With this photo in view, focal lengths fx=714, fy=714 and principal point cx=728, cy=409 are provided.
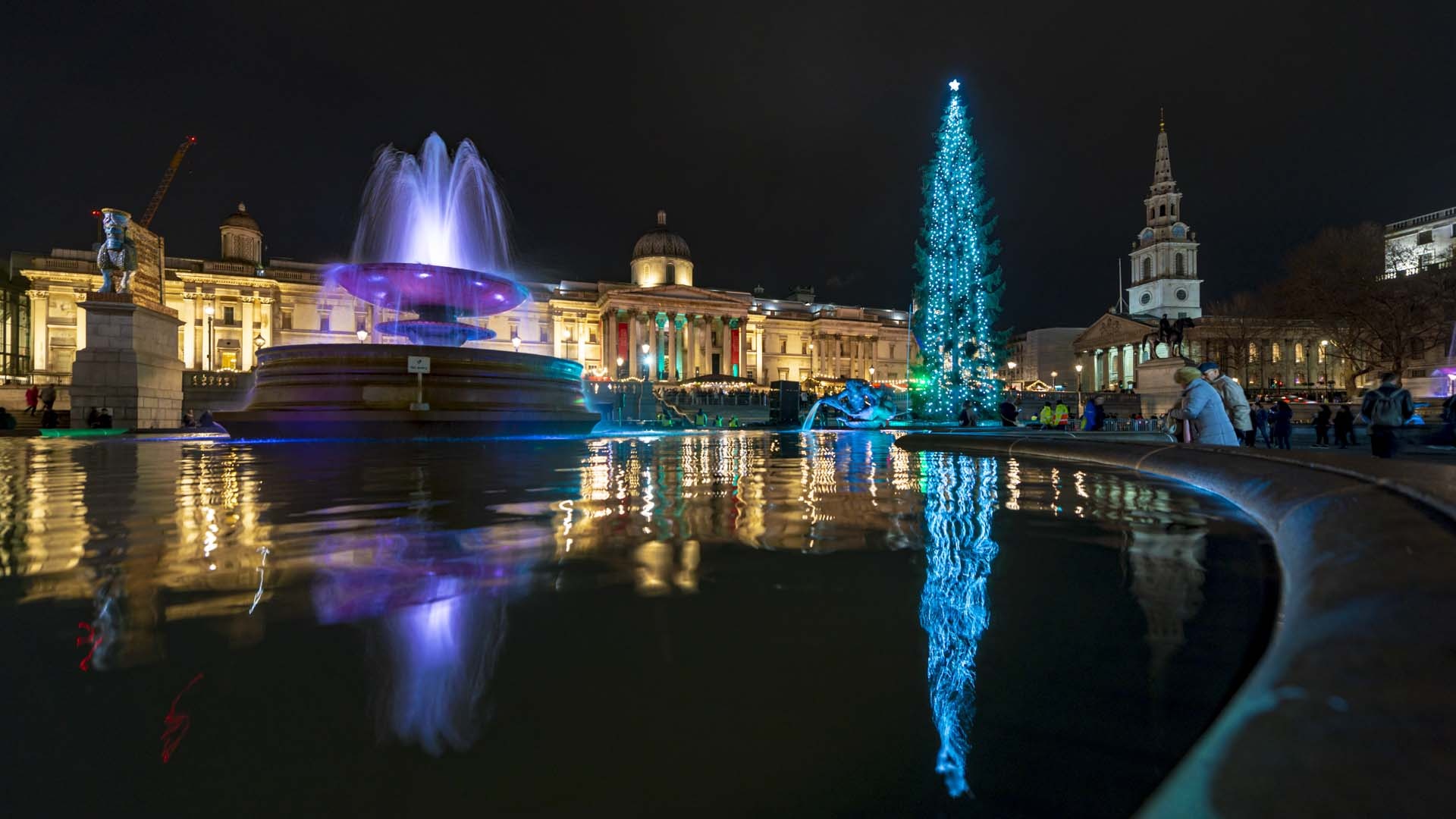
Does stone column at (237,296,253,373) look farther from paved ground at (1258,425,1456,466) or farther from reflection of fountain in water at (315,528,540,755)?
paved ground at (1258,425,1456,466)

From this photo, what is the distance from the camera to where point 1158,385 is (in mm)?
23016

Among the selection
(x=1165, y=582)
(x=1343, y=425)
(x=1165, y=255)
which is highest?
(x=1165, y=255)

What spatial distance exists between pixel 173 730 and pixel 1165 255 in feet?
333

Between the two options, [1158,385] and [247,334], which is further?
[247,334]

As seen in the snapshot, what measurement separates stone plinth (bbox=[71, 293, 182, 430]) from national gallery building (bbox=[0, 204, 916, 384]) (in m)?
23.2

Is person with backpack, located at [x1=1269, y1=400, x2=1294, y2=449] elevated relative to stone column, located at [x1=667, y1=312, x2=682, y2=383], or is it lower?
lower

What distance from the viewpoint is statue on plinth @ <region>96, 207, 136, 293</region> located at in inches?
706

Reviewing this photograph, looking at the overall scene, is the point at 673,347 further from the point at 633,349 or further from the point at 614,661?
the point at 614,661

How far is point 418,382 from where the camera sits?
550 inches

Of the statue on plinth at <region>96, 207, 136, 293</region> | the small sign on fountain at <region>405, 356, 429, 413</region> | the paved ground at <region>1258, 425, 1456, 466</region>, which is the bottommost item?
the paved ground at <region>1258, 425, 1456, 466</region>

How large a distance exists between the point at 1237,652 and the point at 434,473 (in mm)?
6353

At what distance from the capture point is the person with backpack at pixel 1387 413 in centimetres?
849

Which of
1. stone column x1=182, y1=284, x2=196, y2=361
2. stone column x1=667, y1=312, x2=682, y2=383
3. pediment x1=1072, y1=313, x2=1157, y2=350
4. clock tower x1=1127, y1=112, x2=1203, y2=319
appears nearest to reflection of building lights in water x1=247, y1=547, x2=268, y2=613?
stone column x1=667, y1=312, x2=682, y2=383

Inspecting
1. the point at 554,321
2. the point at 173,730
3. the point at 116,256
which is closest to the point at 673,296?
the point at 554,321
